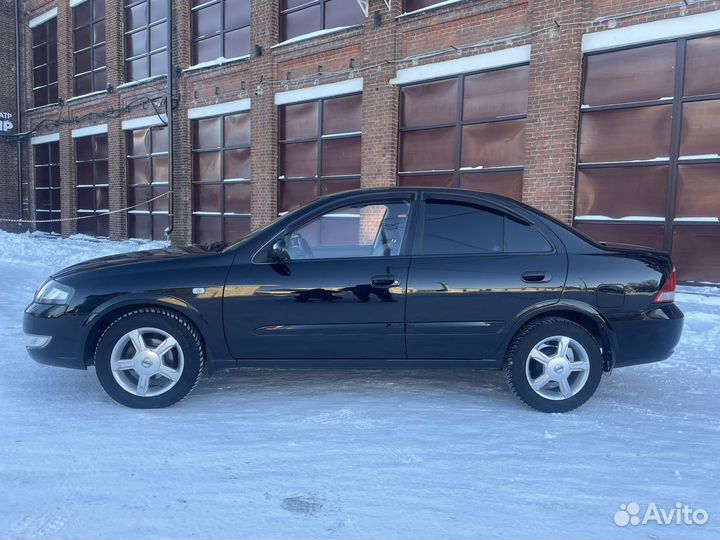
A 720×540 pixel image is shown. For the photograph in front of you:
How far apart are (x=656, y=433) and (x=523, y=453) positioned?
105 cm

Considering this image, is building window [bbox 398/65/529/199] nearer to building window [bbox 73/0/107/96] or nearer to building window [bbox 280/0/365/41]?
building window [bbox 280/0/365/41]

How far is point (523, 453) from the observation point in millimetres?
3291

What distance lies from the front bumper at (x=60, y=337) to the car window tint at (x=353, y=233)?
1622 mm

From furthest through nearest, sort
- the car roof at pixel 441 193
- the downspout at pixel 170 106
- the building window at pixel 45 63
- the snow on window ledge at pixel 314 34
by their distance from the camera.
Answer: the building window at pixel 45 63 < the downspout at pixel 170 106 < the snow on window ledge at pixel 314 34 < the car roof at pixel 441 193

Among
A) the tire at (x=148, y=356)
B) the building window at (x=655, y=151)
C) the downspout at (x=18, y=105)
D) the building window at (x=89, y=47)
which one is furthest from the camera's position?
the downspout at (x=18, y=105)

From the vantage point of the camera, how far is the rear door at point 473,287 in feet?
12.7

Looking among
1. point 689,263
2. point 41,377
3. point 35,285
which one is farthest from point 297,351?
point 35,285

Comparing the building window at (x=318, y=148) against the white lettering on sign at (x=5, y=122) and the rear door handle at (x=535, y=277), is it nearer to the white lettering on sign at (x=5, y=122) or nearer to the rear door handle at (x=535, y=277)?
the rear door handle at (x=535, y=277)

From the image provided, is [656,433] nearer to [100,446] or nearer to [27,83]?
[100,446]

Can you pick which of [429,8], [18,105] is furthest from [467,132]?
[18,105]

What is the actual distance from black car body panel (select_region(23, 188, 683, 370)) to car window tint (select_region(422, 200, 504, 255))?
3.1 inches

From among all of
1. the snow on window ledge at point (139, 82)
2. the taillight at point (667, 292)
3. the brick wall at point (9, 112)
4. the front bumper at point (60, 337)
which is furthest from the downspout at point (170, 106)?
the taillight at point (667, 292)

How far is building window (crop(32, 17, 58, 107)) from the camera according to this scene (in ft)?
66.5

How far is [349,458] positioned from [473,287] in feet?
4.94
